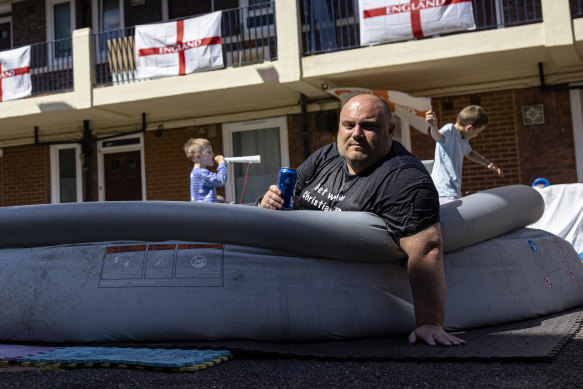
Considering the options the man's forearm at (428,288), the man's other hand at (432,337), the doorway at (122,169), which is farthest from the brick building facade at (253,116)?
the man's other hand at (432,337)

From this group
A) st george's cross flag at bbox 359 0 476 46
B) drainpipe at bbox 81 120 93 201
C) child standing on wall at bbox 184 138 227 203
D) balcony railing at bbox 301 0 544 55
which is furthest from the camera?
drainpipe at bbox 81 120 93 201

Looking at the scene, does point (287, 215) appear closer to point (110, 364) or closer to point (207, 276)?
point (207, 276)

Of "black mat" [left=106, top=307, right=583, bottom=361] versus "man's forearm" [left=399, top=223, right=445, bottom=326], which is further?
"man's forearm" [left=399, top=223, right=445, bottom=326]

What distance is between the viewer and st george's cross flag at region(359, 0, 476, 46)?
7.64 meters

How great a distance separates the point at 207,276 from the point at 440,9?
642cm

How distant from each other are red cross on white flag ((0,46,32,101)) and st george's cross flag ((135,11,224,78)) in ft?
7.82

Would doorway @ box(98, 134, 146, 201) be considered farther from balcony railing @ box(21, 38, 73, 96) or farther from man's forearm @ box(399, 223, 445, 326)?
man's forearm @ box(399, 223, 445, 326)

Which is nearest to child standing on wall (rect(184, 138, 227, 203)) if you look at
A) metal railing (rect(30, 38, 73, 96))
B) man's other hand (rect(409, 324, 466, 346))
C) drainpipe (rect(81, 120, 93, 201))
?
man's other hand (rect(409, 324, 466, 346))

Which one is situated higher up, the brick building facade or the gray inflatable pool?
the brick building facade

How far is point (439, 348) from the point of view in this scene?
7.68ft

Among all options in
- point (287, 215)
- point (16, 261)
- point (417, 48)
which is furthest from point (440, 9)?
point (16, 261)

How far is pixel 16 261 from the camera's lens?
108 inches

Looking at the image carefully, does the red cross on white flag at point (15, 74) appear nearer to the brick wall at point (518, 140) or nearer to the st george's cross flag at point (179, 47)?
the st george's cross flag at point (179, 47)

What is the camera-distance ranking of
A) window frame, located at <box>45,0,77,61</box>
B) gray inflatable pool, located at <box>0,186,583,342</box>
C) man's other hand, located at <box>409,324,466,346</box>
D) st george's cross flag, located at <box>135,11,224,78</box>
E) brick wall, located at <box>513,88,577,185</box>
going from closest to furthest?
man's other hand, located at <box>409,324,466,346</box>, gray inflatable pool, located at <box>0,186,583,342</box>, brick wall, located at <box>513,88,577,185</box>, st george's cross flag, located at <box>135,11,224,78</box>, window frame, located at <box>45,0,77,61</box>
